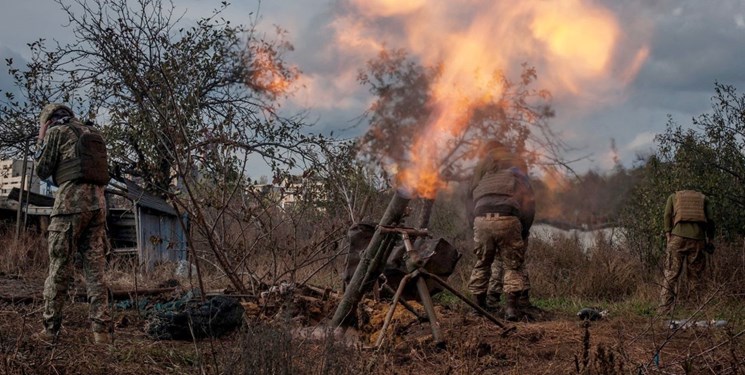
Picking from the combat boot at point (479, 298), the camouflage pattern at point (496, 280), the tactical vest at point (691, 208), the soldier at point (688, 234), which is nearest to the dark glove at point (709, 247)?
the soldier at point (688, 234)

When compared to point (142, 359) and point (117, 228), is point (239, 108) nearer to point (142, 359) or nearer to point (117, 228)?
point (117, 228)

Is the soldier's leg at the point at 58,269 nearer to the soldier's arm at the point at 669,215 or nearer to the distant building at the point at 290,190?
the distant building at the point at 290,190

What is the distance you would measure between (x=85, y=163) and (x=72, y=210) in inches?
18.0

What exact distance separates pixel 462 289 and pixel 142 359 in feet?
21.7

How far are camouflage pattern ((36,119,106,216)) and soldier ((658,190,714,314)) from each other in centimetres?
724

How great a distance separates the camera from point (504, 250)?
7918mm

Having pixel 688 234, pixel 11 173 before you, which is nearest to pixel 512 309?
pixel 688 234

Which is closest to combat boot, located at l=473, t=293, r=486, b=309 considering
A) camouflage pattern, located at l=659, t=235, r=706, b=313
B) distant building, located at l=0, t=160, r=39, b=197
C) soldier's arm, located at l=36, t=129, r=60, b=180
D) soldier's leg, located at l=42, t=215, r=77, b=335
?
camouflage pattern, located at l=659, t=235, r=706, b=313

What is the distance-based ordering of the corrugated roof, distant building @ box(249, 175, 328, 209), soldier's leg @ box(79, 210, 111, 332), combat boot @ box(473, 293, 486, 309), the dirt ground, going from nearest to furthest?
the dirt ground < soldier's leg @ box(79, 210, 111, 332) < combat boot @ box(473, 293, 486, 309) < distant building @ box(249, 175, 328, 209) < the corrugated roof

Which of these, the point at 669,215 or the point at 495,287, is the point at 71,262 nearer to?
the point at 495,287

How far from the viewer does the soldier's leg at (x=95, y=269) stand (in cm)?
629

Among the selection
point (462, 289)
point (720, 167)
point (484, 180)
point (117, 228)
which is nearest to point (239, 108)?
point (117, 228)

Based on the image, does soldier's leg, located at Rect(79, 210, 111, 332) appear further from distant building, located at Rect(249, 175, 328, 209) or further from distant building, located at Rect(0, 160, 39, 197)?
distant building, located at Rect(0, 160, 39, 197)

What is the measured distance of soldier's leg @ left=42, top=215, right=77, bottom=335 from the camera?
619 cm
